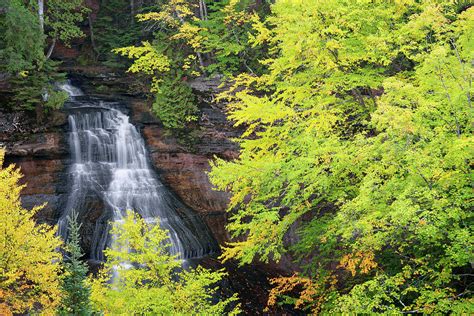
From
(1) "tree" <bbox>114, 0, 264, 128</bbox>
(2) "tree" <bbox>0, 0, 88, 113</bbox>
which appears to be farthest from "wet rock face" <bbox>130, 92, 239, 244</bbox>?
(2) "tree" <bbox>0, 0, 88, 113</bbox>

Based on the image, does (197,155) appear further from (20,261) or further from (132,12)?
(132,12)

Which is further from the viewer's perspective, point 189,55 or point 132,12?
point 132,12

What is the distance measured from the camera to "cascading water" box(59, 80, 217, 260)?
1933 centimetres

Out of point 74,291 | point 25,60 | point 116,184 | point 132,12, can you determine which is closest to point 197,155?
point 116,184

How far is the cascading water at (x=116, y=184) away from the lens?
1933 cm

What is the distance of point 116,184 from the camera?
833 inches

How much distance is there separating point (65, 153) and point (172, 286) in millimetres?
13000

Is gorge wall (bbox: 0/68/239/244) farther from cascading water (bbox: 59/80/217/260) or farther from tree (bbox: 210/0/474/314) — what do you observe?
tree (bbox: 210/0/474/314)

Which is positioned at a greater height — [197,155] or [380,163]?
[380,163]

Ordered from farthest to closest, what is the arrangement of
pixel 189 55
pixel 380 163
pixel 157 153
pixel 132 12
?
pixel 132 12
pixel 189 55
pixel 157 153
pixel 380 163

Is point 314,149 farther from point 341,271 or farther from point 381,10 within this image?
point 341,271

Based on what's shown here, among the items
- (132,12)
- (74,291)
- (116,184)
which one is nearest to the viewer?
(74,291)

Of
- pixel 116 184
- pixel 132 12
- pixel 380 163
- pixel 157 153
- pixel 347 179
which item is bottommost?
pixel 116 184

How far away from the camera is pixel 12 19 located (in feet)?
64.3
